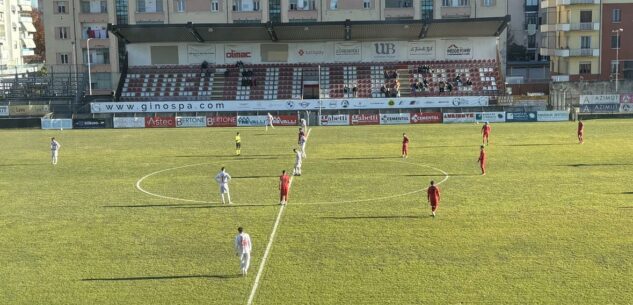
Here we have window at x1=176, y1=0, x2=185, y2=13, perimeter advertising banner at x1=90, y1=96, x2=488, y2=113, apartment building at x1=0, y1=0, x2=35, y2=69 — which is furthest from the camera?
apartment building at x1=0, y1=0, x2=35, y2=69

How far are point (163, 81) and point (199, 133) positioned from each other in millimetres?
21688

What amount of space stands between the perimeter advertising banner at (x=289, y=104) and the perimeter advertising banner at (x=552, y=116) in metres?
5.57

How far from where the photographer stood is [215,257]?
22891mm

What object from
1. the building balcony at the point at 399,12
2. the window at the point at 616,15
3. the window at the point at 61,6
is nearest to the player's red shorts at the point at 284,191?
the building balcony at the point at 399,12

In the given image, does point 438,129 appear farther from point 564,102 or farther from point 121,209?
point 121,209

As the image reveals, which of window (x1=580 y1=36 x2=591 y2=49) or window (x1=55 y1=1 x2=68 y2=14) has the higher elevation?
window (x1=55 y1=1 x2=68 y2=14)

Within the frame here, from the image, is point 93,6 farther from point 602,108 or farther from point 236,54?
point 602,108

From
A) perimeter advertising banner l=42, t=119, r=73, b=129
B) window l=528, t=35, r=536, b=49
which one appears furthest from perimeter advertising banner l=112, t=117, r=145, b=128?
window l=528, t=35, r=536, b=49

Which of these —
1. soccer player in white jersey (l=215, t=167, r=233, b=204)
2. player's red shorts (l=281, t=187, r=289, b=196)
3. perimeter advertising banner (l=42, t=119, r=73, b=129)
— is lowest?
player's red shorts (l=281, t=187, r=289, b=196)

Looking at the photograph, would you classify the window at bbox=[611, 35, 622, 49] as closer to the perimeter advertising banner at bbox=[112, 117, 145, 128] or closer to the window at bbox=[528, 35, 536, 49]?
the window at bbox=[528, 35, 536, 49]

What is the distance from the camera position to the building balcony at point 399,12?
86562 millimetres

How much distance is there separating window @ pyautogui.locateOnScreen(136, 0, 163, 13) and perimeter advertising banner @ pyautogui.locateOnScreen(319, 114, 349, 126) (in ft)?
101

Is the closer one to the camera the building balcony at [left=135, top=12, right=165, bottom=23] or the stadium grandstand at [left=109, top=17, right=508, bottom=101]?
the stadium grandstand at [left=109, top=17, right=508, bottom=101]

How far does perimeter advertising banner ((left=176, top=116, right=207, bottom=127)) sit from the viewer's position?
231 feet
